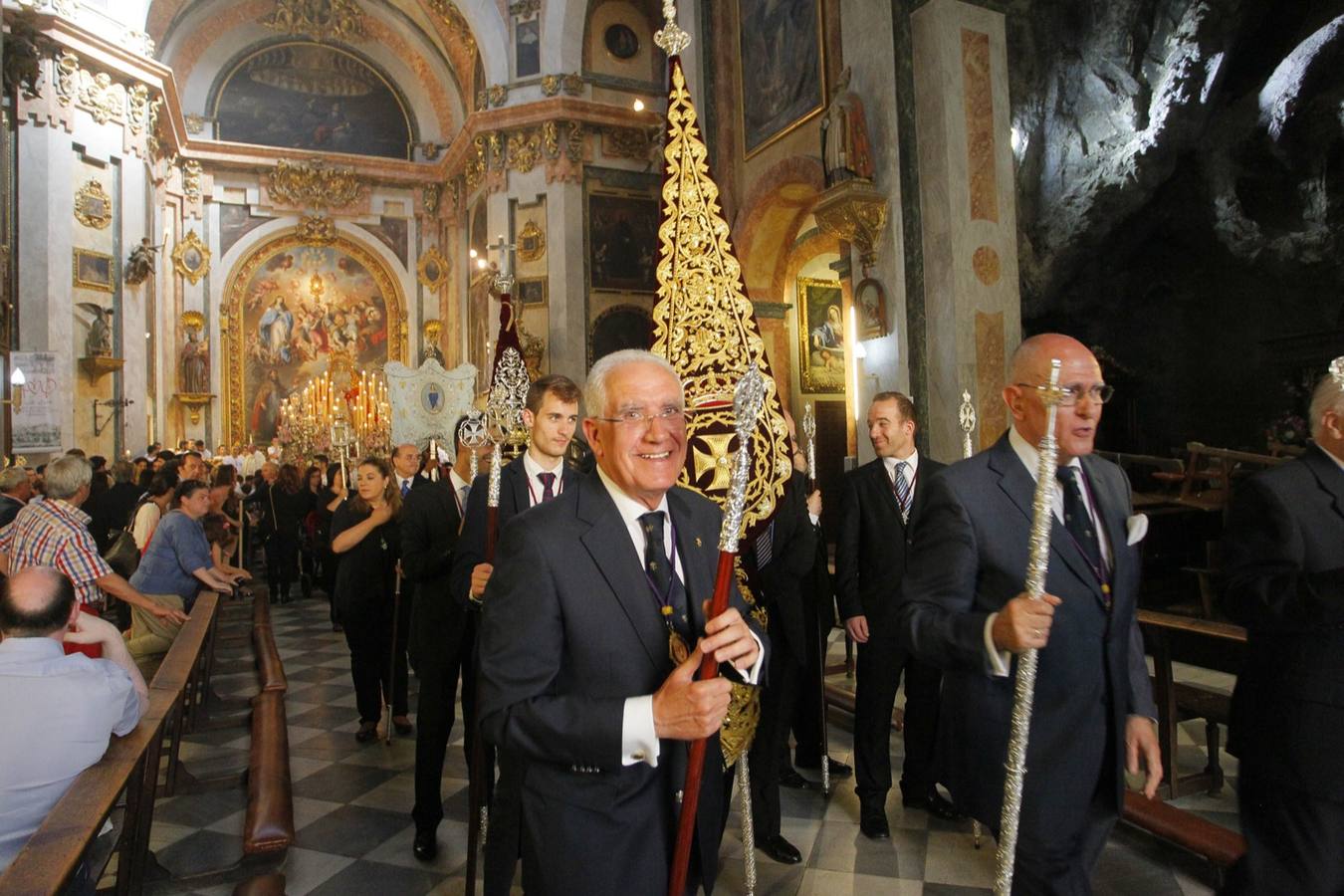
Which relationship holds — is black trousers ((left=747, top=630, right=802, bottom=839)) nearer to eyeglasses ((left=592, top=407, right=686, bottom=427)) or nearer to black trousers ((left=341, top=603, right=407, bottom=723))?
eyeglasses ((left=592, top=407, right=686, bottom=427))

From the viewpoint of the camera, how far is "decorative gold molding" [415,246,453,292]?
21.6 m

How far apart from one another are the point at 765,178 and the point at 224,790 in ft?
33.0

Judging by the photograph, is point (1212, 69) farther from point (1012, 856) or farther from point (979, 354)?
point (1012, 856)

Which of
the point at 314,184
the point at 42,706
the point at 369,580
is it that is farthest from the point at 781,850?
the point at 314,184

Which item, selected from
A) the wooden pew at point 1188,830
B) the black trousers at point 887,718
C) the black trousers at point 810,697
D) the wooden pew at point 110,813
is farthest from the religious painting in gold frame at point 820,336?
the wooden pew at point 110,813

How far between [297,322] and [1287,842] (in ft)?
72.4

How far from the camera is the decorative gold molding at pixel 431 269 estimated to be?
21.6 meters

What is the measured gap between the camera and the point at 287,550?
35.5 feet

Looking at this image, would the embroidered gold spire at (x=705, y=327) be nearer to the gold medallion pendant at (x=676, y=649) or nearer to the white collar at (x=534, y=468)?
the white collar at (x=534, y=468)

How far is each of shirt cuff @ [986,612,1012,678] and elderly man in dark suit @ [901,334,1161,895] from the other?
40 millimetres

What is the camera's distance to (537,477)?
125 inches

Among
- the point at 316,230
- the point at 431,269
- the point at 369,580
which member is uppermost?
the point at 316,230

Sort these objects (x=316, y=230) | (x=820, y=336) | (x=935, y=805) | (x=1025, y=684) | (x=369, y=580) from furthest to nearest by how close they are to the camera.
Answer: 1. (x=316, y=230)
2. (x=820, y=336)
3. (x=369, y=580)
4. (x=935, y=805)
5. (x=1025, y=684)

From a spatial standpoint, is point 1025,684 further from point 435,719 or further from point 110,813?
point 110,813
